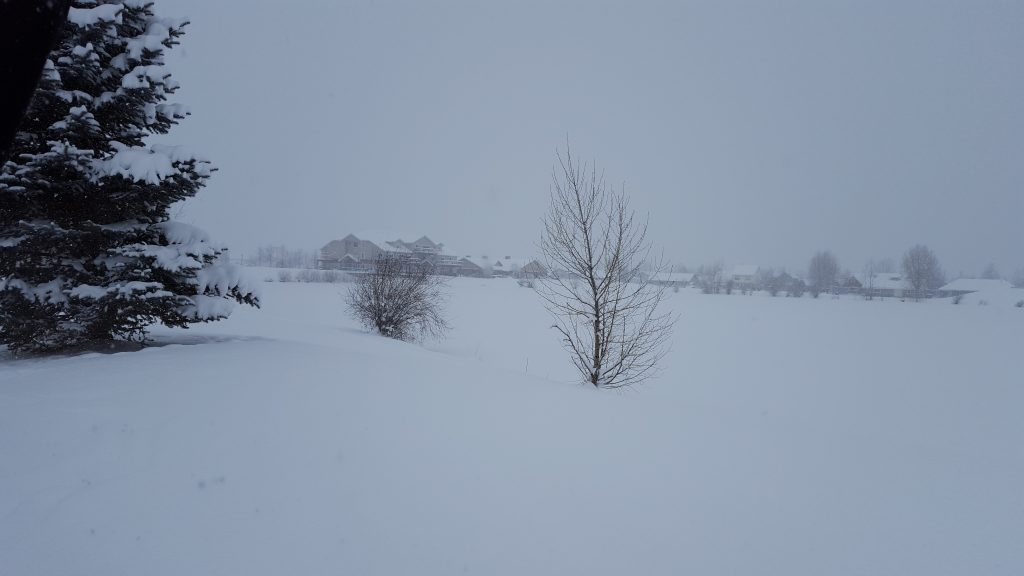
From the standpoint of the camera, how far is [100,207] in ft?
22.4

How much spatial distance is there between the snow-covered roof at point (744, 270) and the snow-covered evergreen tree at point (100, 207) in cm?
11572

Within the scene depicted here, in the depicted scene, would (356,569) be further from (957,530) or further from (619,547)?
(957,530)

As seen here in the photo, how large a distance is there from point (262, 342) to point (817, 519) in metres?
7.56

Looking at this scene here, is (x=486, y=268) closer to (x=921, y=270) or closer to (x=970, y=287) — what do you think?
(x=921, y=270)

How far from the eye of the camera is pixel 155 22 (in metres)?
7.39

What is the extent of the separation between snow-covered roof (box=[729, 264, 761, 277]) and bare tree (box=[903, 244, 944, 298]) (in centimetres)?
3246

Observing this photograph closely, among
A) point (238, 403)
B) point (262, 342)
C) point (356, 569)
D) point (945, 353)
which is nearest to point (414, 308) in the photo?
point (262, 342)

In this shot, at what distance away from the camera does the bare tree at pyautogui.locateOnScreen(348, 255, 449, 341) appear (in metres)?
21.3

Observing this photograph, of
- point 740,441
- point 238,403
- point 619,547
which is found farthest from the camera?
point 740,441

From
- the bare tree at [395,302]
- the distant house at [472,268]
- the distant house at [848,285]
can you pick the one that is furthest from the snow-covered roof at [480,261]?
the bare tree at [395,302]

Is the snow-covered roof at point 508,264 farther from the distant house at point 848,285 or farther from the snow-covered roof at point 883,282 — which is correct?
the snow-covered roof at point 883,282

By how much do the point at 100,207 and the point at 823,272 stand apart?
4120 inches

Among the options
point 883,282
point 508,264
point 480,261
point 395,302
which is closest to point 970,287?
point 883,282

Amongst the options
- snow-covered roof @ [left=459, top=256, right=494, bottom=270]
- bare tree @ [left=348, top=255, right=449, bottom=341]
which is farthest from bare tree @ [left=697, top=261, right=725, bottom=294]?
bare tree @ [left=348, top=255, right=449, bottom=341]
